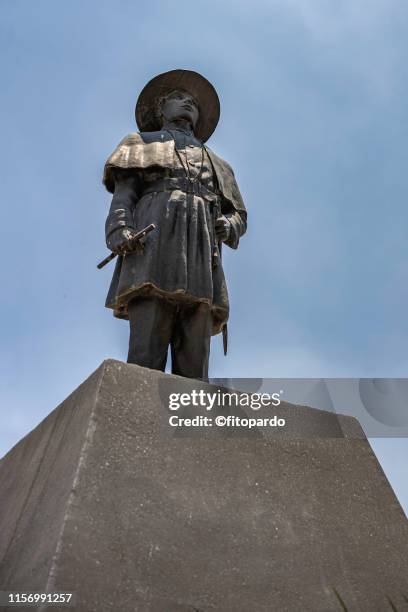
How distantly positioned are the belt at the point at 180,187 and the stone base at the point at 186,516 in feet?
5.69

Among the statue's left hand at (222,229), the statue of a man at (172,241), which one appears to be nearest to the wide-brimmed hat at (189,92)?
the statue of a man at (172,241)

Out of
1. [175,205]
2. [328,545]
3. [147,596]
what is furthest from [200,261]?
[147,596]

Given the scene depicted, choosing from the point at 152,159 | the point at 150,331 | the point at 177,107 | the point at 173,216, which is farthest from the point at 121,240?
the point at 177,107

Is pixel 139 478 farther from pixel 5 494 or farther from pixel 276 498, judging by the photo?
pixel 5 494

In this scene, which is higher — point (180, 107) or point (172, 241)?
point (180, 107)

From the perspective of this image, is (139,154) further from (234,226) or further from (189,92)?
(189,92)

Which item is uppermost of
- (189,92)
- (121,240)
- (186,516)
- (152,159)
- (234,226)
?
(189,92)

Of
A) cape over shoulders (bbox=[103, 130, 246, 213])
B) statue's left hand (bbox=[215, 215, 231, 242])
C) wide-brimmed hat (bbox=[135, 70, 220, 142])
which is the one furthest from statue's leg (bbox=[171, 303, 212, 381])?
wide-brimmed hat (bbox=[135, 70, 220, 142])

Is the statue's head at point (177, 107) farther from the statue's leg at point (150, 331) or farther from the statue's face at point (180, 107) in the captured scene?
the statue's leg at point (150, 331)

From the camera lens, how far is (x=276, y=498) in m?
3.12

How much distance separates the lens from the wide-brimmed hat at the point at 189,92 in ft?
18.3

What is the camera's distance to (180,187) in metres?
4.64

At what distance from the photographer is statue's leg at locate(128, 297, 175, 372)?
13.4ft

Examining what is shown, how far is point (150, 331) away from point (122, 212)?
37.0 inches
